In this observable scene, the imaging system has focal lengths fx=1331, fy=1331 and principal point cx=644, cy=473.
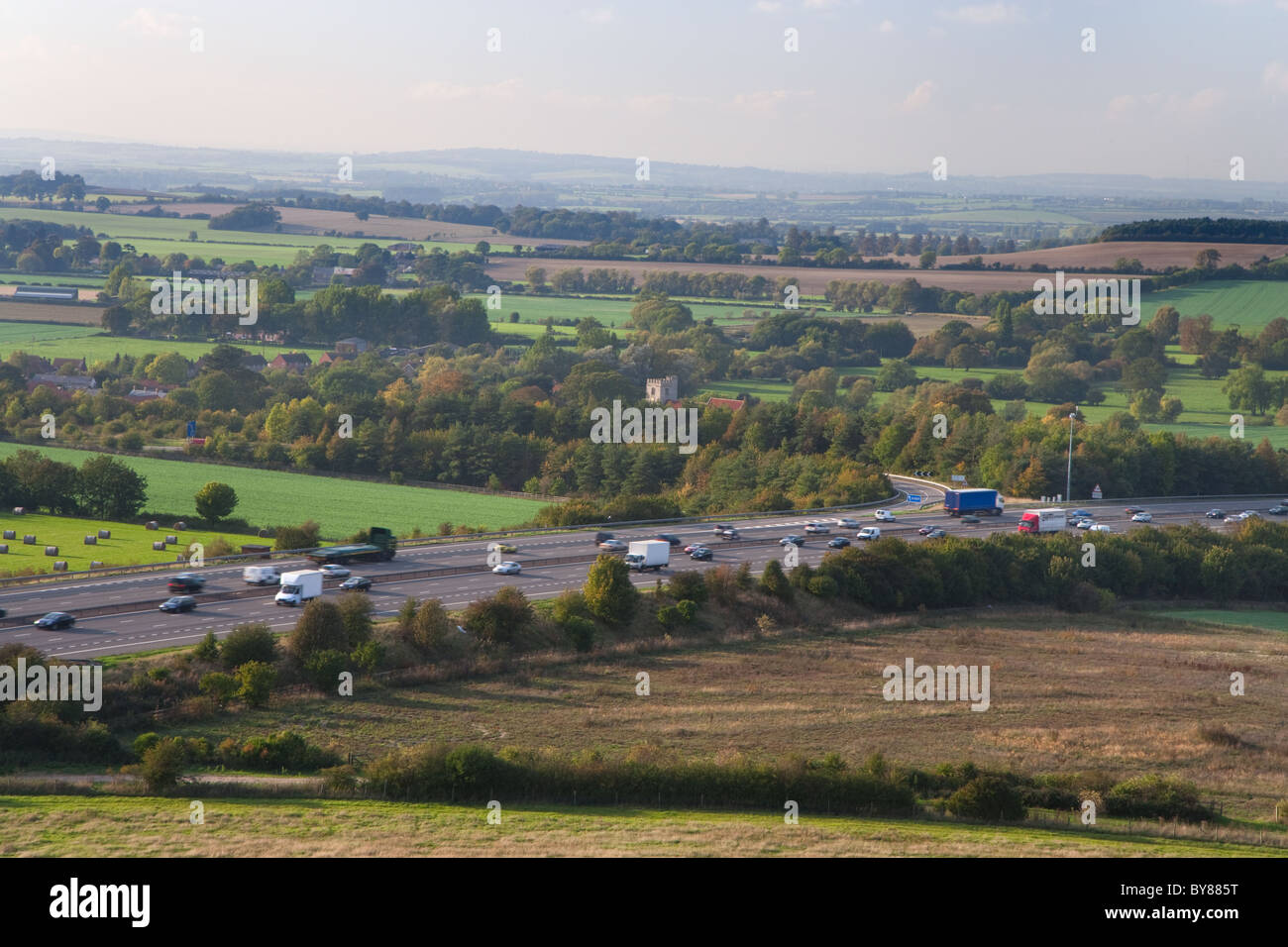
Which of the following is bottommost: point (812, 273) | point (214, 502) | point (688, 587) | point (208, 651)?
point (688, 587)

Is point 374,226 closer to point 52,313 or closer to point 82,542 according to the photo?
point 52,313

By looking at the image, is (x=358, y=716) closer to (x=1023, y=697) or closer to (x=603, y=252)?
(x=1023, y=697)

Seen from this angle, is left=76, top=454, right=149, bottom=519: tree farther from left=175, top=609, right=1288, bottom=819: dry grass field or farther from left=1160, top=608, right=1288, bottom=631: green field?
left=1160, top=608, right=1288, bottom=631: green field

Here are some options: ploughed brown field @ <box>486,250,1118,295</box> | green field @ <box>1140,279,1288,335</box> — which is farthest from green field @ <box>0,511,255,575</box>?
ploughed brown field @ <box>486,250,1118,295</box>

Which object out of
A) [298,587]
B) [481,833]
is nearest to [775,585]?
[298,587]

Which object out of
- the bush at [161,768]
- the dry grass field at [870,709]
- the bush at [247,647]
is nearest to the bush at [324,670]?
the dry grass field at [870,709]

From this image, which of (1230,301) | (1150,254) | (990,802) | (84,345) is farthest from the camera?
(1150,254)
